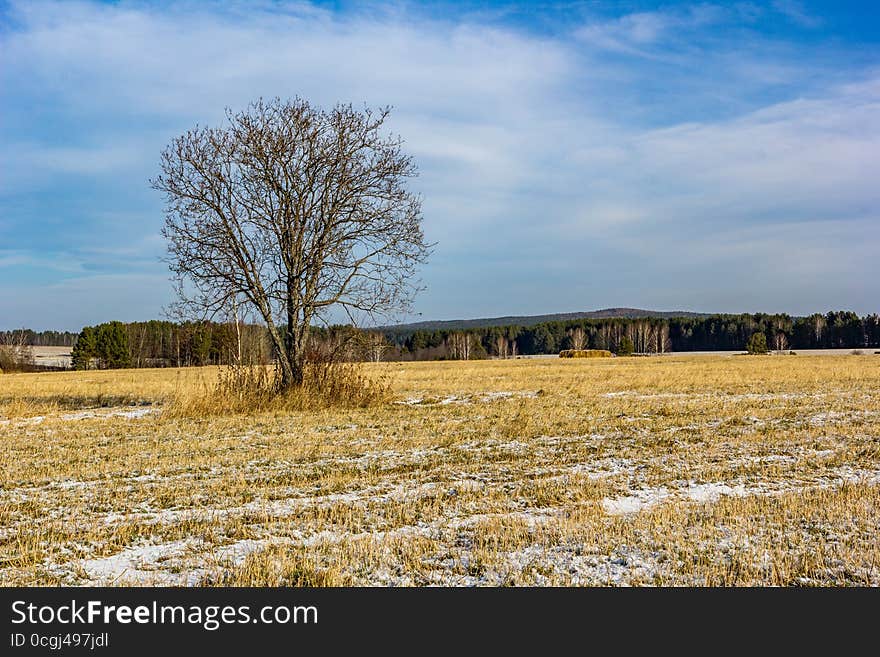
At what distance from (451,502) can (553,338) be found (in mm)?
159534

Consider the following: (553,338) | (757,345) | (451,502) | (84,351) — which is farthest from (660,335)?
(451,502)

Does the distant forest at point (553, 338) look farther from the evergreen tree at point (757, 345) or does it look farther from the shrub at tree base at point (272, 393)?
the shrub at tree base at point (272, 393)

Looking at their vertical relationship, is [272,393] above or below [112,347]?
below

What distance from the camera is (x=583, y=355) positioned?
98438 millimetres

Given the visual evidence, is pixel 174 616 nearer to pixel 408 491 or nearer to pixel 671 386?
pixel 408 491

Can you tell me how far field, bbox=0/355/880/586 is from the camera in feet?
17.6

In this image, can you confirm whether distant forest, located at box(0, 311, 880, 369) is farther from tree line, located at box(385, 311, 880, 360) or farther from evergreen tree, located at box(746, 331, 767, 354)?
evergreen tree, located at box(746, 331, 767, 354)

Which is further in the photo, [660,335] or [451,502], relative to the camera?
[660,335]

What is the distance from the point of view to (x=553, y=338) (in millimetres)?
164875

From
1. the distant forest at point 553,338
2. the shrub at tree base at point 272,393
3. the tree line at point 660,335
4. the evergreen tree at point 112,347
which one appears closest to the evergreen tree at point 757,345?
the distant forest at point 553,338

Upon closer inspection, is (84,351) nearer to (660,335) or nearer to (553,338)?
(553,338)

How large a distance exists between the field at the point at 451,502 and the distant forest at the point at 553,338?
55565 mm

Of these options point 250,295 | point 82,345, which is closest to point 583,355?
point 82,345

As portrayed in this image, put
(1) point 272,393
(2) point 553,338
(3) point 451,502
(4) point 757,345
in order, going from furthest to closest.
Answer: (2) point 553,338 → (4) point 757,345 → (1) point 272,393 → (3) point 451,502
